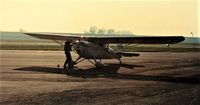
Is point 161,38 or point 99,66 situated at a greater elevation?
point 161,38

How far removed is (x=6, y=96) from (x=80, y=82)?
188 inches

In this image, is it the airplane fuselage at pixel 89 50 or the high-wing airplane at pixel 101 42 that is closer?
the high-wing airplane at pixel 101 42

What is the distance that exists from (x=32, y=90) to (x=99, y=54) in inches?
469

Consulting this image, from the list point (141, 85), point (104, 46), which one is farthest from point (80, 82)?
point (104, 46)

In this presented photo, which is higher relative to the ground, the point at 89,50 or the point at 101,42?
the point at 101,42

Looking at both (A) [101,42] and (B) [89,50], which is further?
(A) [101,42]

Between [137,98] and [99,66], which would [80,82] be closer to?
[137,98]

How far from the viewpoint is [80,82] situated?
54.8ft

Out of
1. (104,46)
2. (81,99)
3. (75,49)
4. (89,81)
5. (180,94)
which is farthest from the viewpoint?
(104,46)

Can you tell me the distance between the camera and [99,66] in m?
25.2

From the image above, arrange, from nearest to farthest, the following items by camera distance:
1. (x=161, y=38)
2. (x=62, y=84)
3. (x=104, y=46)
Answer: (x=62, y=84), (x=161, y=38), (x=104, y=46)

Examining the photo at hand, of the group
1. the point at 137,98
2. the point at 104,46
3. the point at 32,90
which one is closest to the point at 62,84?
the point at 32,90

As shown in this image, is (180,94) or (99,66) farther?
(99,66)

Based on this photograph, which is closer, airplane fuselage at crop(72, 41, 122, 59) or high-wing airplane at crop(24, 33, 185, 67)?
high-wing airplane at crop(24, 33, 185, 67)
